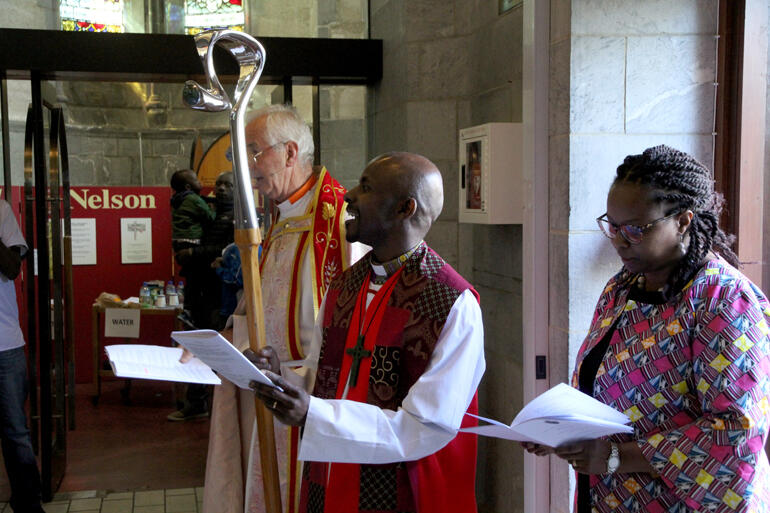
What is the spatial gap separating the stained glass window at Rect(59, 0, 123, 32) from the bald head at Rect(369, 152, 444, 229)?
2.99m

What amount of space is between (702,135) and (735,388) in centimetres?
142

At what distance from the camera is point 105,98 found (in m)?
7.92

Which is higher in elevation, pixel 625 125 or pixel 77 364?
pixel 625 125

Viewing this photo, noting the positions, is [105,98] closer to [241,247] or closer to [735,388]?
[241,247]

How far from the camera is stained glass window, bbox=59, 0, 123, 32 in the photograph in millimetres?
4324

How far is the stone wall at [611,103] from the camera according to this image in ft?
8.66

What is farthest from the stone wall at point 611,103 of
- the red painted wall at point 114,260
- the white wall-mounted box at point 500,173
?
the red painted wall at point 114,260

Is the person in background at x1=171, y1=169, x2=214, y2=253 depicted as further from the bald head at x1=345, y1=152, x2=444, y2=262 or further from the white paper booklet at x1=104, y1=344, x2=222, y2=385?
the bald head at x1=345, y1=152, x2=444, y2=262

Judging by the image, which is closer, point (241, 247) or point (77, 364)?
point (241, 247)

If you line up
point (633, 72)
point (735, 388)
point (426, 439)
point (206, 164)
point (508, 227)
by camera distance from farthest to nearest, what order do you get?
1. point (206, 164)
2. point (508, 227)
3. point (633, 72)
4. point (426, 439)
5. point (735, 388)

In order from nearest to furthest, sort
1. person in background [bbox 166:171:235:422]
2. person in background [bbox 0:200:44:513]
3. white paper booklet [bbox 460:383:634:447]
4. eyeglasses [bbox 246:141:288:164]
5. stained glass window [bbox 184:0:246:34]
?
1. white paper booklet [bbox 460:383:634:447]
2. eyeglasses [bbox 246:141:288:164]
3. person in background [bbox 0:200:44:513]
4. stained glass window [bbox 184:0:246:34]
5. person in background [bbox 166:171:235:422]

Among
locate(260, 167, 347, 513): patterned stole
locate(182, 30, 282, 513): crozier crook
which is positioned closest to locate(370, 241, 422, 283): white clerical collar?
locate(182, 30, 282, 513): crozier crook

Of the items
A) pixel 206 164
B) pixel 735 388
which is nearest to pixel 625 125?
pixel 735 388

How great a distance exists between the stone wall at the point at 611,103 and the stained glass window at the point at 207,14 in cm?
247
